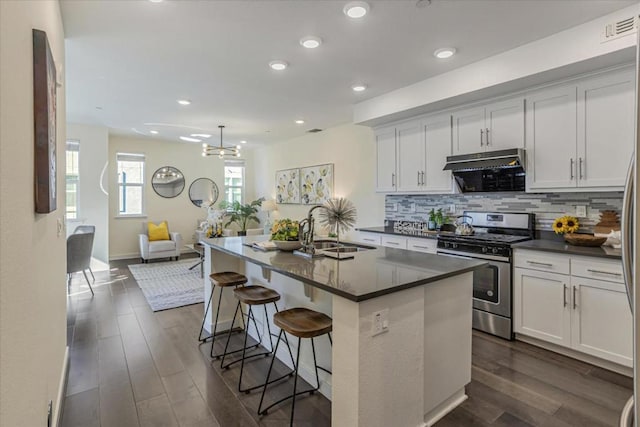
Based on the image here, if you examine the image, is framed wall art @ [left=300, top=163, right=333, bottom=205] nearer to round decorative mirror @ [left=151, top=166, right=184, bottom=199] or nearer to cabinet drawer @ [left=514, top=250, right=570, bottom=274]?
round decorative mirror @ [left=151, top=166, right=184, bottom=199]

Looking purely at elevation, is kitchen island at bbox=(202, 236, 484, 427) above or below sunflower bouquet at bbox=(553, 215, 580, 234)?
below

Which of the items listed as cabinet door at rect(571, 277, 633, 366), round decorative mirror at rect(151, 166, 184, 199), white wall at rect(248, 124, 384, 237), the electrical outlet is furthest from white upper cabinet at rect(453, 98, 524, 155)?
round decorative mirror at rect(151, 166, 184, 199)

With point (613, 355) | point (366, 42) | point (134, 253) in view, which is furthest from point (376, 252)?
point (134, 253)

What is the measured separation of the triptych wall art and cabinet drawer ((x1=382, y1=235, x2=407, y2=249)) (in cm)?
191

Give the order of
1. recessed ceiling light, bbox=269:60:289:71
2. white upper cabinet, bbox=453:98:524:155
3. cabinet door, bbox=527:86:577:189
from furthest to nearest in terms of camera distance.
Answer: white upper cabinet, bbox=453:98:524:155 → recessed ceiling light, bbox=269:60:289:71 → cabinet door, bbox=527:86:577:189

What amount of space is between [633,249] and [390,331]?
3.73 ft

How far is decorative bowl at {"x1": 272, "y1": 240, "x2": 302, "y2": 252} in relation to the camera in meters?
2.71

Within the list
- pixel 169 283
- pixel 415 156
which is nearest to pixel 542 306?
pixel 415 156

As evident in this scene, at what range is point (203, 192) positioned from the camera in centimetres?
831

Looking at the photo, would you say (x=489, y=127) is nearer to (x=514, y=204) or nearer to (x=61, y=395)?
(x=514, y=204)

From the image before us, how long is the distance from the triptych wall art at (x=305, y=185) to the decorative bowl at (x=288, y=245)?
344 cm

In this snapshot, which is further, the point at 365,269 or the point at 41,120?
the point at 365,269

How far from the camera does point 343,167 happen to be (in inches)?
236

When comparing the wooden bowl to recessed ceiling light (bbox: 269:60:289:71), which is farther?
recessed ceiling light (bbox: 269:60:289:71)
